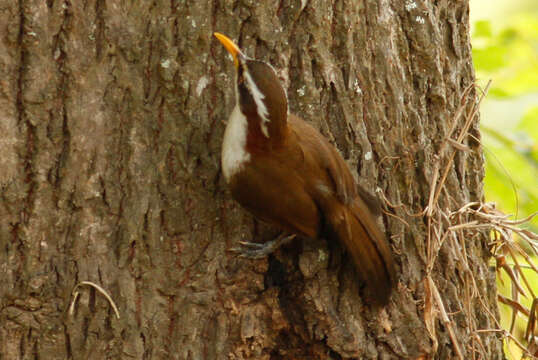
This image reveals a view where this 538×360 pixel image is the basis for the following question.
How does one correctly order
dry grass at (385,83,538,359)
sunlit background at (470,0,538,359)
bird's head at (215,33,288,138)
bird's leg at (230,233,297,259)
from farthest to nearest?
sunlit background at (470,0,538,359)
dry grass at (385,83,538,359)
bird's leg at (230,233,297,259)
bird's head at (215,33,288,138)

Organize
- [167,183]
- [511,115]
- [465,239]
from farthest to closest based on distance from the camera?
1. [511,115]
2. [465,239]
3. [167,183]

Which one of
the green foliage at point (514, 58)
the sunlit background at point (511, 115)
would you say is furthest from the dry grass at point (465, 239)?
the green foliage at point (514, 58)

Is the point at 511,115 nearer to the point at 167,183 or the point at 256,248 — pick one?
the point at 256,248

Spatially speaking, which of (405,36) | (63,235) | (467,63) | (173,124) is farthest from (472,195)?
(63,235)

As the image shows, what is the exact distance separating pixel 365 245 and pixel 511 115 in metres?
2.39

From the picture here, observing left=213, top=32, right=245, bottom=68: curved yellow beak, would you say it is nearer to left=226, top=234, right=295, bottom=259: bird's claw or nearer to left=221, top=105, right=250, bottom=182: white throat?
left=221, top=105, right=250, bottom=182: white throat

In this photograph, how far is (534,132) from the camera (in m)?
3.92

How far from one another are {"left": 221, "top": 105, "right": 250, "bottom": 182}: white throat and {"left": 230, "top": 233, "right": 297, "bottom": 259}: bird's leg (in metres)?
0.26

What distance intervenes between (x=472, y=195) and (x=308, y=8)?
114 cm

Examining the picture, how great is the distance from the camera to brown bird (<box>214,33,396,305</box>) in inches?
99.1

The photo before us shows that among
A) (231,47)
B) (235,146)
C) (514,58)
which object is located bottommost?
(235,146)

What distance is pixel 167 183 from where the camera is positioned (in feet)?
8.46

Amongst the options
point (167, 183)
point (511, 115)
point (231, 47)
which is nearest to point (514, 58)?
point (511, 115)

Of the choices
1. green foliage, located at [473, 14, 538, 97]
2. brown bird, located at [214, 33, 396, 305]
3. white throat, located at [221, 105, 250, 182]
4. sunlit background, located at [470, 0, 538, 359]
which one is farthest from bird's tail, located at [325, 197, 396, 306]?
green foliage, located at [473, 14, 538, 97]
